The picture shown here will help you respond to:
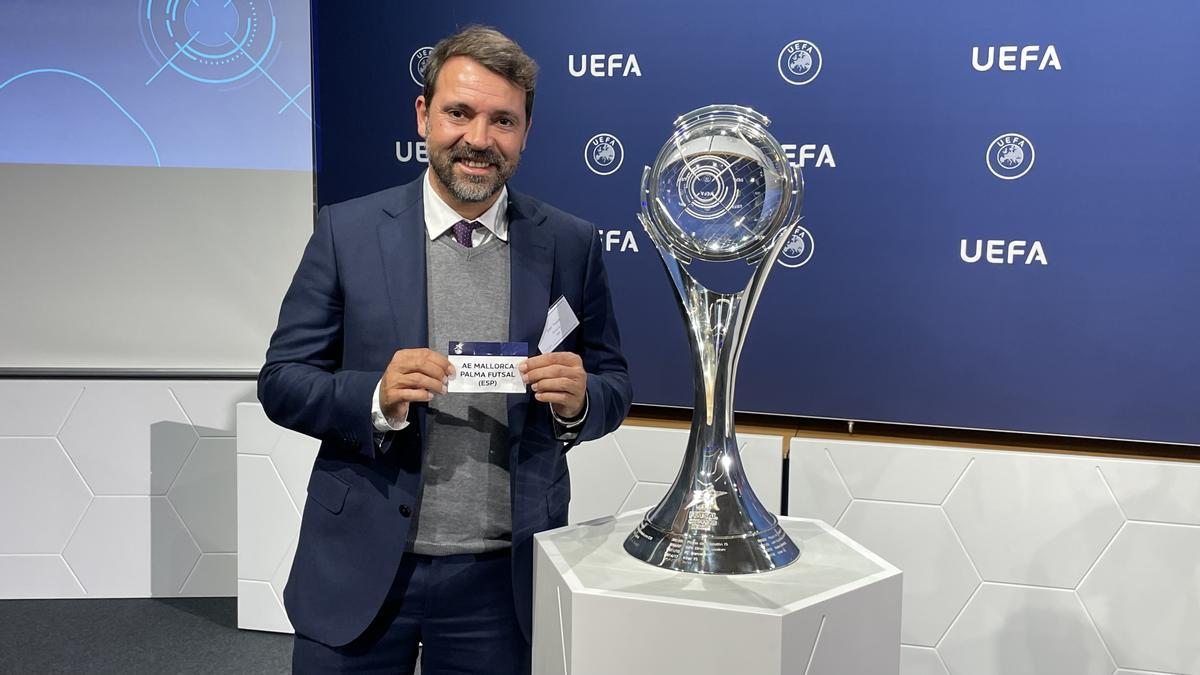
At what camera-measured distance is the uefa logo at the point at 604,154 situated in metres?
2.65

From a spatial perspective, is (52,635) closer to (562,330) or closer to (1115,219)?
(562,330)

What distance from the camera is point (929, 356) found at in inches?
96.3

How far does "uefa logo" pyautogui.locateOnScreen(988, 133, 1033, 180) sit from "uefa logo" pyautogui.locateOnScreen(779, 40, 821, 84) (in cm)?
46

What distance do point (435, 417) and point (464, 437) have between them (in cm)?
5

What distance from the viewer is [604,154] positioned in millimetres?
2660

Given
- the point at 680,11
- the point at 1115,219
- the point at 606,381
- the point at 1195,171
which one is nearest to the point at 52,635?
the point at 606,381

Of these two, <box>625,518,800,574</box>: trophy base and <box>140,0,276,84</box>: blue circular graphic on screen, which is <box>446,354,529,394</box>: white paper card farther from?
<box>140,0,276,84</box>: blue circular graphic on screen

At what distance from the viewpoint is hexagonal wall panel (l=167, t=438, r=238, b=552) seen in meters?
3.13

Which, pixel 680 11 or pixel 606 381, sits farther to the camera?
pixel 680 11

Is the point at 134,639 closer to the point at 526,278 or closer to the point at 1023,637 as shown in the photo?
the point at 526,278

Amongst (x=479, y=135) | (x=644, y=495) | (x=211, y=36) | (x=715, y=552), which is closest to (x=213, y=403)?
(x=211, y=36)

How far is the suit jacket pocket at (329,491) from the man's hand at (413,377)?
7.6 inches

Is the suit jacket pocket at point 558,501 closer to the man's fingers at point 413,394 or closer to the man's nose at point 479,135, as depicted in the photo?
the man's fingers at point 413,394

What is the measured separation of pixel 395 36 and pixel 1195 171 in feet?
6.71
